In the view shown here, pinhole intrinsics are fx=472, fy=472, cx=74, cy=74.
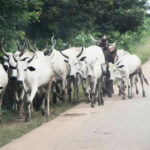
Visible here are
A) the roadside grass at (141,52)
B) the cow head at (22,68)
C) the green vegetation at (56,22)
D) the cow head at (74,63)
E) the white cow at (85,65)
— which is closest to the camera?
the cow head at (22,68)

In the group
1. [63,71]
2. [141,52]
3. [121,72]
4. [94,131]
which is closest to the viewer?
[94,131]

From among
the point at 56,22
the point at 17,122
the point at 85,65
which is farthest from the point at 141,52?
the point at 17,122

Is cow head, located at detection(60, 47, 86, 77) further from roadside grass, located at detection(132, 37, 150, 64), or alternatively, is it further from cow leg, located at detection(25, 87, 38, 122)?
roadside grass, located at detection(132, 37, 150, 64)

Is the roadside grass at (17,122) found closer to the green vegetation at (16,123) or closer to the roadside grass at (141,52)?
the green vegetation at (16,123)

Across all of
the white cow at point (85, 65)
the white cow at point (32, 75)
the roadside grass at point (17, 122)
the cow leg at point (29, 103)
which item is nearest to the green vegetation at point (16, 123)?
the roadside grass at point (17, 122)

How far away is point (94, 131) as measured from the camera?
31.0ft

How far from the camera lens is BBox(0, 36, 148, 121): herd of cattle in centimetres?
1131

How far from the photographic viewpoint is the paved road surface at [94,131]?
8.26 metres

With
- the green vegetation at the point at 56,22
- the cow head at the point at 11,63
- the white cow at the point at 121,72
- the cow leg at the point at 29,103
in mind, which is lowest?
the cow leg at the point at 29,103

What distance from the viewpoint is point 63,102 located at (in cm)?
1420

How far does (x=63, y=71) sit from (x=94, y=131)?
484cm

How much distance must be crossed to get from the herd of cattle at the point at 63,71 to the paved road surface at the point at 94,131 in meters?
1.01

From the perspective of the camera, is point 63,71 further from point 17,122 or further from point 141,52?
point 141,52

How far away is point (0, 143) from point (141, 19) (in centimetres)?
1358
